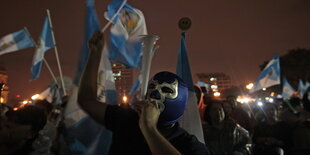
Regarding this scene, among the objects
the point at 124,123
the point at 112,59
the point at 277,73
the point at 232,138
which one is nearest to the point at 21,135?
the point at 124,123

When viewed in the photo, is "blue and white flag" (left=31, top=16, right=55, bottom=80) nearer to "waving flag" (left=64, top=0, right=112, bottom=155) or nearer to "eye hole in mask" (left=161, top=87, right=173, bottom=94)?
"waving flag" (left=64, top=0, right=112, bottom=155)

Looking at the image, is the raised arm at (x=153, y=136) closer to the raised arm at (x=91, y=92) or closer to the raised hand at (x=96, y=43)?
the raised arm at (x=91, y=92)

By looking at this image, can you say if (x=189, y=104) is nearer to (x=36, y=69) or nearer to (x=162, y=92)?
(x=162, y=92)

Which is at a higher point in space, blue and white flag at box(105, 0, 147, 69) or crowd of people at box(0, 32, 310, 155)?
blue and white flag at box(105, 0, 147, 69)

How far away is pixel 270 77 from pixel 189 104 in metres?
7.36

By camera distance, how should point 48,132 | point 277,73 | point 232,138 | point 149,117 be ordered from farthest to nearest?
point 277,73
point 48,132
point 232,138
point 149,117

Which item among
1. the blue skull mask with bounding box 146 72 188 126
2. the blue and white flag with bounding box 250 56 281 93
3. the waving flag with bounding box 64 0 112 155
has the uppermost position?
the blue and white flag with bounding box 250 56 281 93

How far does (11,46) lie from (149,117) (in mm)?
6321

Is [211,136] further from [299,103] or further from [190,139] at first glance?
[299,103]

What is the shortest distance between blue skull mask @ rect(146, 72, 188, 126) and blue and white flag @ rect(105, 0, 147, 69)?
11.6 ft

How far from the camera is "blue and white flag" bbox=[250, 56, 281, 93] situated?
30.6 ft

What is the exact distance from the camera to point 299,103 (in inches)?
285

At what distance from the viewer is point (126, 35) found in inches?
229

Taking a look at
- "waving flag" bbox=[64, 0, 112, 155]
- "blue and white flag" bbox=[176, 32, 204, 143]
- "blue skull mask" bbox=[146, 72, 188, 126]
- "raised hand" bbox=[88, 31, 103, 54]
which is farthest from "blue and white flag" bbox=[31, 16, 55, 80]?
"blue skull mask" bbox=[146, 72, 188, 126]
